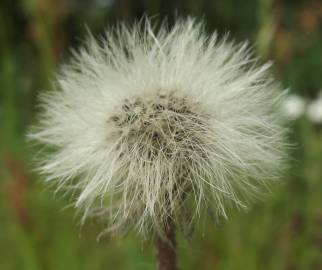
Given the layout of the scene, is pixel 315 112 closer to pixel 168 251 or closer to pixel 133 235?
pixel 133 235

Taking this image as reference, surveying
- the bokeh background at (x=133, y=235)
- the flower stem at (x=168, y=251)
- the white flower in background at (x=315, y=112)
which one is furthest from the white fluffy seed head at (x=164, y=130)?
the white flower in background at (x=315, y=112)

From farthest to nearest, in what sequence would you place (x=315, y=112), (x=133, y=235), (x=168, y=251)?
(x=315, y=112)
(x=133, y=235)
(x=168, y=251)

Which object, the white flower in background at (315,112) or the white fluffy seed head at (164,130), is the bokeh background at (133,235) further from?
the white fluffy seed head at (164,130)

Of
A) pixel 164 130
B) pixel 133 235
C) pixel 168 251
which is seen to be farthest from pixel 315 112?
pixel 168 251

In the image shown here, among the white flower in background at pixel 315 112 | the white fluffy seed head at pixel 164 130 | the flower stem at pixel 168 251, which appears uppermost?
the white flower in background at pixel 315 112

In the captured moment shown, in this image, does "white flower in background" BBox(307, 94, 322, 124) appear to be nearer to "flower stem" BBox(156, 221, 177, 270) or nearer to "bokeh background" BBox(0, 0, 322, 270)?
"bokeh background" BBox(0, 0, 322, 270)

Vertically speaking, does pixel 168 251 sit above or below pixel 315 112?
below
